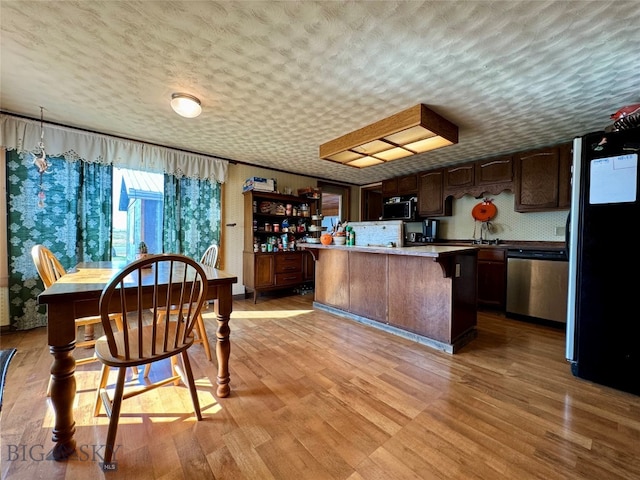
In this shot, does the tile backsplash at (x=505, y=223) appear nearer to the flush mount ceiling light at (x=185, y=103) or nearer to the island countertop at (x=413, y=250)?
the island countertop at (x=413, y=250)

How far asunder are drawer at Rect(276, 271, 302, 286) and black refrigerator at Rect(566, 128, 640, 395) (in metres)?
3.48

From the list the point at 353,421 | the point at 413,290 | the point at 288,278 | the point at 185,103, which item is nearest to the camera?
the point at 353,421

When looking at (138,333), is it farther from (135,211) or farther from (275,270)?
(275,270)

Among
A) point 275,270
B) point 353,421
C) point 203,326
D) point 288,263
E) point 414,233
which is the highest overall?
point 414,233

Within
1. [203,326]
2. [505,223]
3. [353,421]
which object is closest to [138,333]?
[203,326]

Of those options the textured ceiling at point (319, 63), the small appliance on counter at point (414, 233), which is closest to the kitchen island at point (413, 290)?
the textured ceiling at point (319, 63)

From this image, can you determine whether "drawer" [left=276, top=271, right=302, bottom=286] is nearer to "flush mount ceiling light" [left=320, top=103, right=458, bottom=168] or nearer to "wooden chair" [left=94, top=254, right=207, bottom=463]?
"flush mount ceiling light" [left=320, top=103, right=458, bottom=168]

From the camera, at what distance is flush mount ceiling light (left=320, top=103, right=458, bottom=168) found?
254 centimetres

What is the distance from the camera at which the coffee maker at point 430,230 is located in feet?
16.0

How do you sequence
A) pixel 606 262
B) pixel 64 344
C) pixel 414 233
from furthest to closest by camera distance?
pixel 414 233 → pixel 606 262 → pixel 64 344

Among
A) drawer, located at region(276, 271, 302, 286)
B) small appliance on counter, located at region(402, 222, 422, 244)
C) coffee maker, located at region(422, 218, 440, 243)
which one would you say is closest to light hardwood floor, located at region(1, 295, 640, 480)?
drawer, located at region(276, 271, 302, 286)

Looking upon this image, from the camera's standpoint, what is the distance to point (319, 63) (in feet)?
6.23

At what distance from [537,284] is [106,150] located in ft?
18.2

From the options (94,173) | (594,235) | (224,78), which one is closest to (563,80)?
(594,235)
